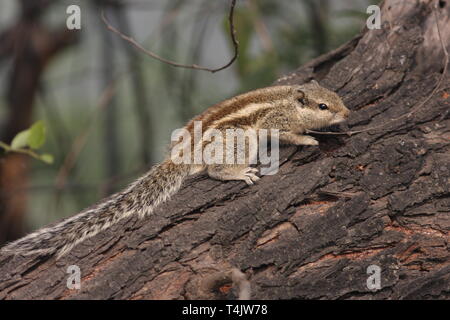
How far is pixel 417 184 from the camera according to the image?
3129 millimetres

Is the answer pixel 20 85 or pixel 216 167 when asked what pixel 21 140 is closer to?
pixel 216 167

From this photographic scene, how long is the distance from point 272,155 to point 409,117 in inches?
32.9

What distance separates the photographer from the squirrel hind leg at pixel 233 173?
3.20 m

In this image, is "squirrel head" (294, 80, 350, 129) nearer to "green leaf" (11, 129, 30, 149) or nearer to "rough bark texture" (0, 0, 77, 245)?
"green leaf" (11, 129, 30, 149)

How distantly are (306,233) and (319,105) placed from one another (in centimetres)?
96

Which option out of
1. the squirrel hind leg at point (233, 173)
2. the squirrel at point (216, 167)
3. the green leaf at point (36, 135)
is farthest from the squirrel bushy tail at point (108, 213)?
the green leaf at point (36, 135)

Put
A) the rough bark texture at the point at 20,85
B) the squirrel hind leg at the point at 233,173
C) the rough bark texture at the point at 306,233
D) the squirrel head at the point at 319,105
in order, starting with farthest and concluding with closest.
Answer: the rough bark texture at the point at 20,85, the squirrel head at the point at 319,105, the squirrel hind leg at the point at 233,173, the rough bark texture at the point at 306,233

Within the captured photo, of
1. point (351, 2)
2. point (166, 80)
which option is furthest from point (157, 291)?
point (351, 2)

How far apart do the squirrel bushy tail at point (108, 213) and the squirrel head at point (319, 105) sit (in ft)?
2.85

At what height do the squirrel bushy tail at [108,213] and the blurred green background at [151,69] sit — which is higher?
the blurred green background at [151,69]

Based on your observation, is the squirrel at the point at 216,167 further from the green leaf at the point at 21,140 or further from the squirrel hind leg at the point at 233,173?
the green leaf at the point at 21,140

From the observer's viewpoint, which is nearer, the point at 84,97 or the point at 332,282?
the point at 332,282
